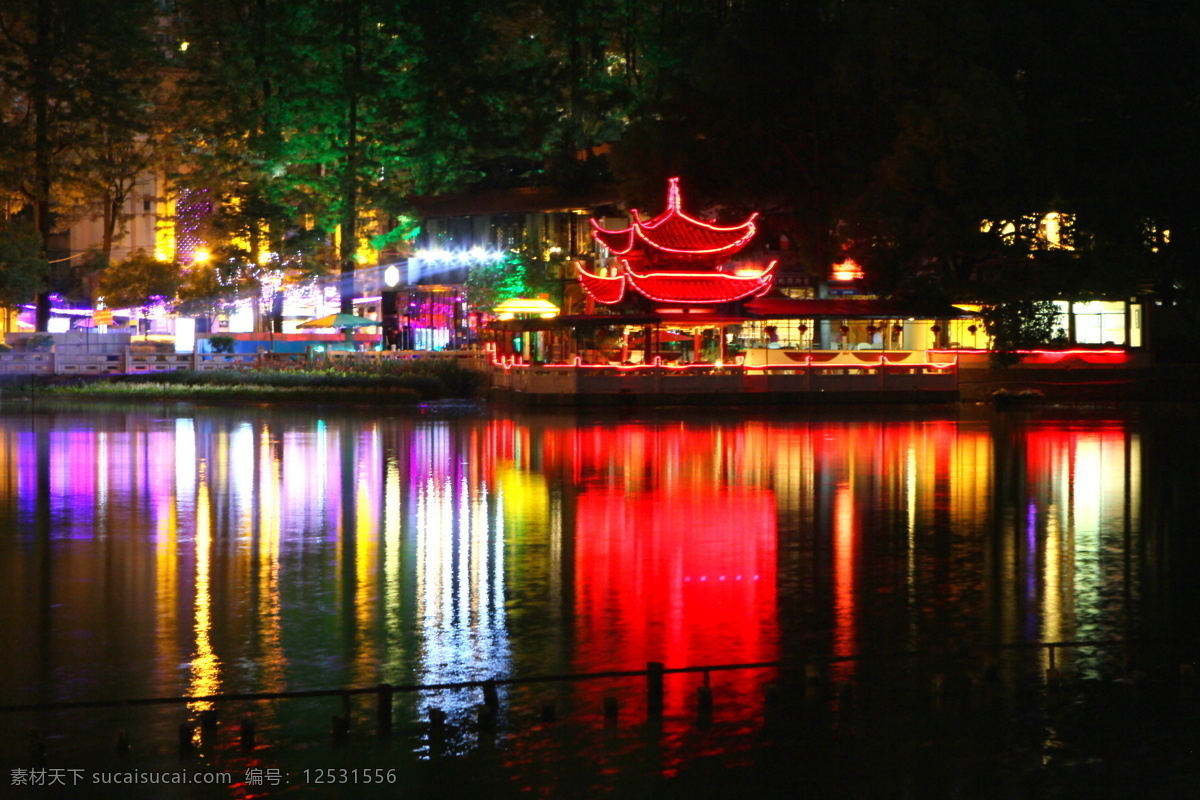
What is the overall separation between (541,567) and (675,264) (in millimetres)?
31109

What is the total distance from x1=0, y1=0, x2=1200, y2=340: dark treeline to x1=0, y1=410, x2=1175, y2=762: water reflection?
19.4m

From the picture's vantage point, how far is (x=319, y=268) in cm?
5547

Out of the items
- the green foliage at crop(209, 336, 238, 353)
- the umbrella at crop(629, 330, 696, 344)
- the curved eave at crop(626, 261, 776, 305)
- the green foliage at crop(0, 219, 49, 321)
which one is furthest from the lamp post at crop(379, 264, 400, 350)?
the curved eave at crop(626, 261, 776, 305)

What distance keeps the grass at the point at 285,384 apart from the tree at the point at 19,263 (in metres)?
7.68

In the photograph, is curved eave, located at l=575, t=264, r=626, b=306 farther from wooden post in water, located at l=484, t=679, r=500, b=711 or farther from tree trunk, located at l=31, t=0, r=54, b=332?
wooden post in water, located at l=484, t=679, r=500, b=711

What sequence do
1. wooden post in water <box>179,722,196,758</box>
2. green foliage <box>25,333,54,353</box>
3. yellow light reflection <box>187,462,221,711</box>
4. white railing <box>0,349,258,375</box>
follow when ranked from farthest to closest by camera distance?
1. green foliage <box>25,333,54,353</box>
2. white railing <box>0,349,258,375</box>
3. yellow light reflection <box>187,462,221,711</box>
4. wooden post in water <box>179,722,196,758</box>

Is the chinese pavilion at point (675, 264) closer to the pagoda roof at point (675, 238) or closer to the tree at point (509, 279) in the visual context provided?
the pagoda roof at point (675, 238)

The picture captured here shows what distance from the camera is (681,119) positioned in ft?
162

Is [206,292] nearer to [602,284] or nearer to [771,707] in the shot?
[602,284]

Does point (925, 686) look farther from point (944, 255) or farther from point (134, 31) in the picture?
point (134, 31)

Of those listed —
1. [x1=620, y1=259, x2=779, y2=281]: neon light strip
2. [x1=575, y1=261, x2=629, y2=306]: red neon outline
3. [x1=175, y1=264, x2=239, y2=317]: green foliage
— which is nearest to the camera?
[x1=620, y1=259, x2=779, y2=281]: neon light strip

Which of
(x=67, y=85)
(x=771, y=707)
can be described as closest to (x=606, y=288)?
(x=67, y=85)

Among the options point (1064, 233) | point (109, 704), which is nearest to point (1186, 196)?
point (1064, 233)

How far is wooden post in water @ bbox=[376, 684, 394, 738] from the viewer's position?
26.5ft
